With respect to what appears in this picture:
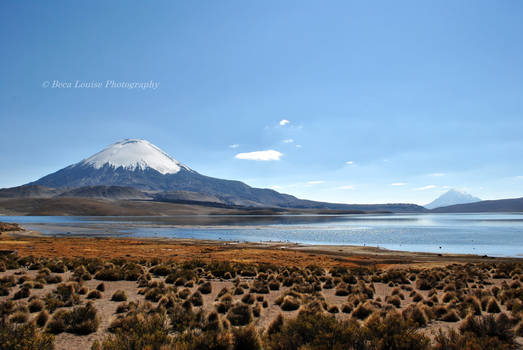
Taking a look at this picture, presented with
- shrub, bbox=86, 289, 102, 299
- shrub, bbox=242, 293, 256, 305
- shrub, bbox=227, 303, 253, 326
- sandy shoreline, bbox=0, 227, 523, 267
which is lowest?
sandy shoreline, bbox=0, 227, 523, 267

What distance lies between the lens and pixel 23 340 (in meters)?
6.34

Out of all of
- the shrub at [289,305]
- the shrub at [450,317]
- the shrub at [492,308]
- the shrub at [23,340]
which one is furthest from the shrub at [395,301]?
the shrub at [23,340]

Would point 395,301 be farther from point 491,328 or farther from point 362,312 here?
point 491,328

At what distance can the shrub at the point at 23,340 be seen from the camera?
20.8 ft

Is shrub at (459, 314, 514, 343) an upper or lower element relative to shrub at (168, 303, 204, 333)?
upper

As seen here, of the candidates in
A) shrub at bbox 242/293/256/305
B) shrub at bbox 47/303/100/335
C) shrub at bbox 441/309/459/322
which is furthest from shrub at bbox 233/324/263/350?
shrub at bbox 441/309/459/322

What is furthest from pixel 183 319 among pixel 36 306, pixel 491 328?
pixel 491 328

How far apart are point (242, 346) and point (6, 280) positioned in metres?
13.1

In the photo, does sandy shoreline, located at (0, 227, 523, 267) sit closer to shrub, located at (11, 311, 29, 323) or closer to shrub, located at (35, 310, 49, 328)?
shrub, located at (35, 310, 49, 328)

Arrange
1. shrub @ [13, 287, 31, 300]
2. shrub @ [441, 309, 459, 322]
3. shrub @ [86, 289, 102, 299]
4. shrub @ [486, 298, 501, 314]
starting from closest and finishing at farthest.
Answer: shrub @ [441, 309, 459, 322] → shrub @ [486, 298, 501, 314] → shrub @ [13, 287, 31, 300] → shrub @ [86, 289, 102, 299]

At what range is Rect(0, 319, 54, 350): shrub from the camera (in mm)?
6332

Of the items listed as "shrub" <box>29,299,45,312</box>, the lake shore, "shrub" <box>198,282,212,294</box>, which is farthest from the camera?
the lake shore

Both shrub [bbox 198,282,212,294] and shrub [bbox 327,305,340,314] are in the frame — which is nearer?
shrub [bbox 327,305,340,314]

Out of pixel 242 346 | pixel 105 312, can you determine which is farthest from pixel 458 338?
pixel 105 312
